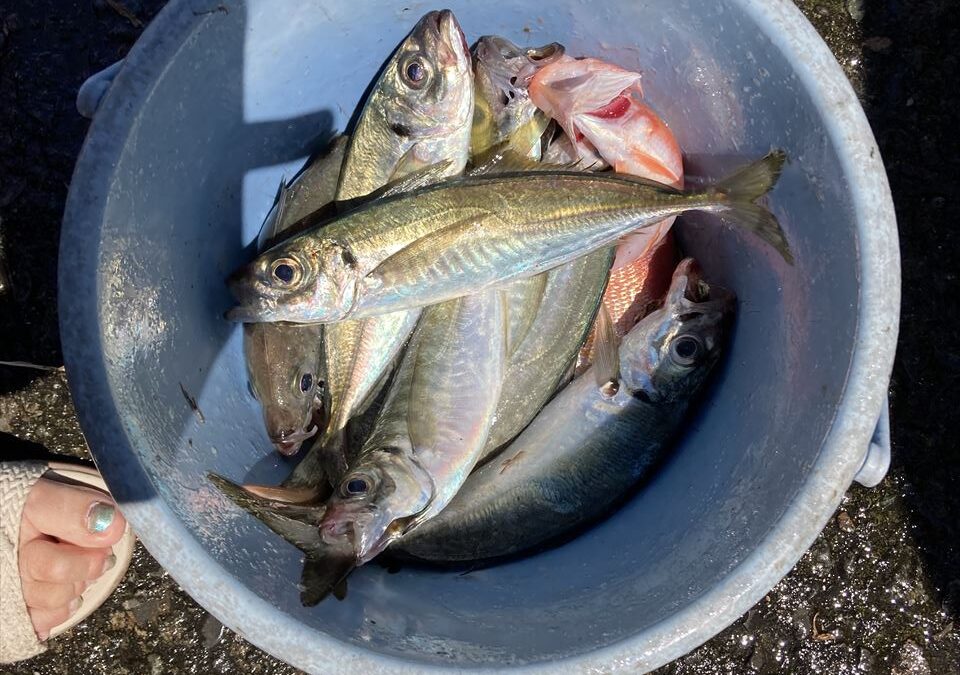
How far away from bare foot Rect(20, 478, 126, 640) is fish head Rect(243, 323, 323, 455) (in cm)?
102

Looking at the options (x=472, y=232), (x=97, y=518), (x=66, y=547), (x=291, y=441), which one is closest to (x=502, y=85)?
(x=472, y=232)

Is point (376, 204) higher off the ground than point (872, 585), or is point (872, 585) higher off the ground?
point (376, 204)

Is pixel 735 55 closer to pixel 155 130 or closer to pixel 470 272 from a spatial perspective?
pixel 470 272

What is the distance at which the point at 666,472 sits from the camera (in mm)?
2010

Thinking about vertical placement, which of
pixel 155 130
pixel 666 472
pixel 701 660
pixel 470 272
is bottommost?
pixel 701 660

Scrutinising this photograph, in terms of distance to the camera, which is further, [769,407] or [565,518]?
[565,518]

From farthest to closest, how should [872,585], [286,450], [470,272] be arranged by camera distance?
[872,585]
[286,450]
[470,272]

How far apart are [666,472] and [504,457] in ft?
1.39

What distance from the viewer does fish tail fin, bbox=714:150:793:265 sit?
1.69 m

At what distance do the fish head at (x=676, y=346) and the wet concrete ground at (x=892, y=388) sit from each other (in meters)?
0.91

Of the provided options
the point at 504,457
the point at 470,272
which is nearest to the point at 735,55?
the point at 470,272

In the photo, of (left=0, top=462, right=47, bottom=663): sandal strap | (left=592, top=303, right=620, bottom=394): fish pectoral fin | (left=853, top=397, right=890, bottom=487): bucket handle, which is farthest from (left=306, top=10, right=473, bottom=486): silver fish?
(left=0, top=462, right=47, bottom=663): sandal strap

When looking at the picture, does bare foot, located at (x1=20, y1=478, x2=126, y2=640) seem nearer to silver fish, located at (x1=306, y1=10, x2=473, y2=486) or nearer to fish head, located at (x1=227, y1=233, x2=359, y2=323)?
silver fish, located at (x1=306, y1=10, x2=473, y2=486)

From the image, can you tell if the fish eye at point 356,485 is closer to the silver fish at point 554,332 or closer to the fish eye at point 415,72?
the silver fish at point 554,332
